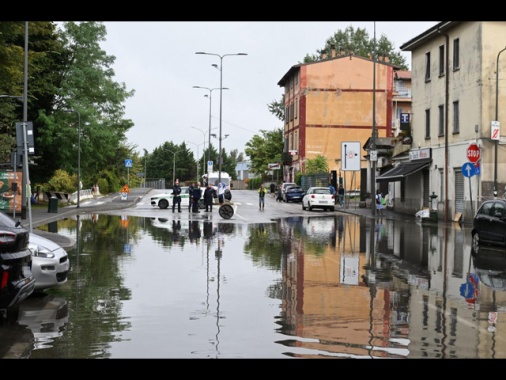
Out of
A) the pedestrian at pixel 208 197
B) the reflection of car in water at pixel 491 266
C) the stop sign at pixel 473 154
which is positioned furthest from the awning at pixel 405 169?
the reflection of car in water at pixel 491 266

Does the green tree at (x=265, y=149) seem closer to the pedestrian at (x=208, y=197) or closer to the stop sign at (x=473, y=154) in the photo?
the pedestrian at (x=208, y=197)

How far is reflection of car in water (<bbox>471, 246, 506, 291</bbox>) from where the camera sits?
43.7ft

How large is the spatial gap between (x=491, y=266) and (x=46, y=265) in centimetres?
1013

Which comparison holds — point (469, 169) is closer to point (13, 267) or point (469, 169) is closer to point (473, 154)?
point (473, 154)

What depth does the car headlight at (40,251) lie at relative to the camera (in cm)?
1120

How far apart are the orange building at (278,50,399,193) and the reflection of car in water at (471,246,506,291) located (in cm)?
5007

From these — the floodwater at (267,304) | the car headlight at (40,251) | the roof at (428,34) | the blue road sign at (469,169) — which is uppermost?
the roof at (428,34)

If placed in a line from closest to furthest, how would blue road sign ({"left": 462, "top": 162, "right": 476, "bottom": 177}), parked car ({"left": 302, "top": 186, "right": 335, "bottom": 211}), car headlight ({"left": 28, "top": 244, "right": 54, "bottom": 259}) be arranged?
car headlight ({"left": 28, "top": 244, "right": 54, "bottom": 259}) → blue road sign ({"left": 462, "top": 162, "right": 476, "bottom": 177}) → parked car ({"left": 302, "top": 186, "right": 335, "bottom": 211})

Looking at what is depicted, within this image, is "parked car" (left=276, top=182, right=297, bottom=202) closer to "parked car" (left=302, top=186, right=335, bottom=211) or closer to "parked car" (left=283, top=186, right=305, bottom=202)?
"parked car" (left=283, top=186, right=305, bottom=202)

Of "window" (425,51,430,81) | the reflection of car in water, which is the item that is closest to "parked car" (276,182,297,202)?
"window" (425,51,430,81)

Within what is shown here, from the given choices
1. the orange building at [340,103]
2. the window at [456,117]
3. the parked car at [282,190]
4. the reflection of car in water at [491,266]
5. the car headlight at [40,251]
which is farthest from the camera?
the orange building at [340,103]

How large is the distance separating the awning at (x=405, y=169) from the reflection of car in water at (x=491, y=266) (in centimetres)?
1930

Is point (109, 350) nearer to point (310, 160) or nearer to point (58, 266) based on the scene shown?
point (58, 266)

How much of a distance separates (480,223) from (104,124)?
38006 mm
